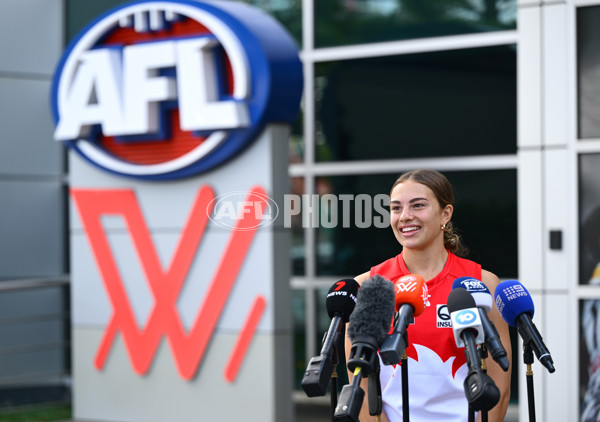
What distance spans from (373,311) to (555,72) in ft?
14.7

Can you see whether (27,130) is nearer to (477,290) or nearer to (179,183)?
(179,183)

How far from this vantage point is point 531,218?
6707 millimetres

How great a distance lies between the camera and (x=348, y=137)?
907 centimetres

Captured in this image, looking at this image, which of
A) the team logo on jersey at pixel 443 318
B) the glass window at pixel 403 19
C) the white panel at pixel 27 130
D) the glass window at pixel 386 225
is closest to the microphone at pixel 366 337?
the team logo on jersey at pixel 443 318

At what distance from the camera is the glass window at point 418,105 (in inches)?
328

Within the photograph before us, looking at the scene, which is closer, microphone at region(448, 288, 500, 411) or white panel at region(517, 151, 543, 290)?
microphone at region(448, 288, 500, 411)

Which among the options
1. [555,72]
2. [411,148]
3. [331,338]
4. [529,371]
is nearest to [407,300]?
[331,338]

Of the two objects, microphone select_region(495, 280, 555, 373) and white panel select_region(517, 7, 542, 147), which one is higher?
white panel select_region(517, 7, 542, 147)

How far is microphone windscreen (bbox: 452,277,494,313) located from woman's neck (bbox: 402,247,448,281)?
0.27m

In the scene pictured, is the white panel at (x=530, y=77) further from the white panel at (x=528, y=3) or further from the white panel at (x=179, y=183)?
the white panel at (x=179, y=183)

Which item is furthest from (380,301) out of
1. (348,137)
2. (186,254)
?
(348,137)

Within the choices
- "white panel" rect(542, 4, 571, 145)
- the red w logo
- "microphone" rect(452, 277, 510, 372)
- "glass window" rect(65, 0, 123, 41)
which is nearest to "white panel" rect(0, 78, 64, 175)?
"glass window" rect(65, 0, 123, 41)

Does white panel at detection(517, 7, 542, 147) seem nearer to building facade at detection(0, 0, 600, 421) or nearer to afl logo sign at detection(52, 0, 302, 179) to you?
building facade at detection(0, 0, 600, 421)

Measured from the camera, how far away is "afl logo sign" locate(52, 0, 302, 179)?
25.3ft
